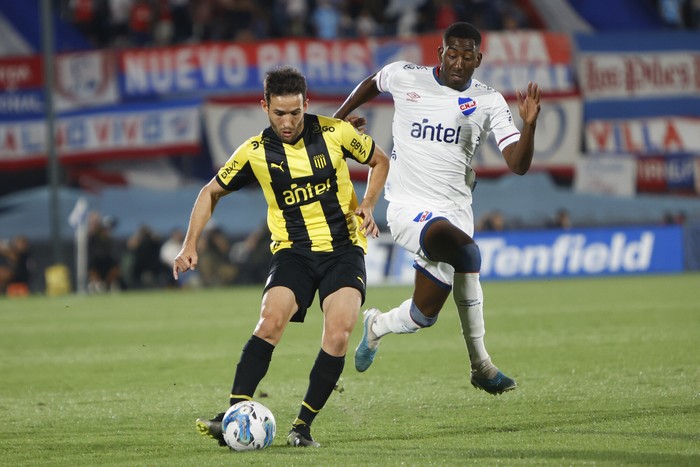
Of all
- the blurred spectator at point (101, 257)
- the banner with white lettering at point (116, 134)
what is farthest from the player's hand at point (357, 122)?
the banner with white lettering at point (116, 134)

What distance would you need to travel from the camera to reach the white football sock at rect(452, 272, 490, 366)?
7.33 meters

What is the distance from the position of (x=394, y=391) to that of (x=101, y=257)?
15.3 meters

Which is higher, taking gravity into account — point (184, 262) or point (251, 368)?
point (184, 262)

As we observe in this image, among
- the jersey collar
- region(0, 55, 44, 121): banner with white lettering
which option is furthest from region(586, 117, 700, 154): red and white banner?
the jersey collar

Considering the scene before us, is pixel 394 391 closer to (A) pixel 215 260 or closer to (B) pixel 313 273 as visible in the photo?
(B) pixel 313 273

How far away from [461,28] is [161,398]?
3220 mm

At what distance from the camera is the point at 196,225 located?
20.6 feet

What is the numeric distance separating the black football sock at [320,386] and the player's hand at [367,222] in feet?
2.18

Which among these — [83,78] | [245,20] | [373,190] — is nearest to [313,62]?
[245,20]

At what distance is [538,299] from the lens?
16594 millimetres

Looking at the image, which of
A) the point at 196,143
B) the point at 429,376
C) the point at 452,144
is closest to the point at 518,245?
the point at 196,143

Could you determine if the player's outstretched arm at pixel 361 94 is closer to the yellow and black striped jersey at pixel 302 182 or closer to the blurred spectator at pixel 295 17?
the yellow and black striped jersey at pixel 302 182

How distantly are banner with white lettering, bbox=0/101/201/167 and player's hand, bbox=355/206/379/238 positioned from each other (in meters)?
17.2

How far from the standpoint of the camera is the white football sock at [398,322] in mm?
7719
